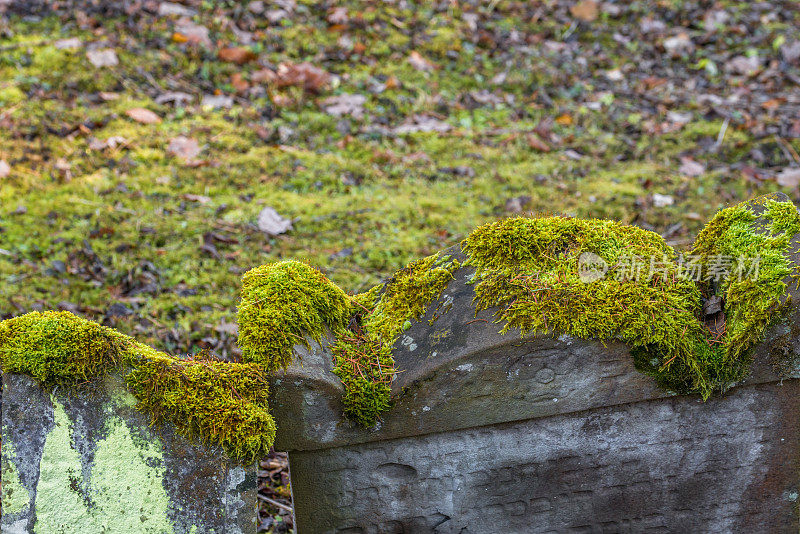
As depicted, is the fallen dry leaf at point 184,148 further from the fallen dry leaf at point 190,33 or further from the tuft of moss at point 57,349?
the tuft of moss at point 57,349

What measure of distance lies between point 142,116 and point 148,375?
4.27 metres

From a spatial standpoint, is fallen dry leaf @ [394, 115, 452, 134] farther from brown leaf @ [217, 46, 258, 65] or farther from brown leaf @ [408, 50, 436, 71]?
brown leaf @ [217, 46, 258, 65]

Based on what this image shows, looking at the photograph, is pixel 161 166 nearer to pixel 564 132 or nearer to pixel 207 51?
pixel 207 51

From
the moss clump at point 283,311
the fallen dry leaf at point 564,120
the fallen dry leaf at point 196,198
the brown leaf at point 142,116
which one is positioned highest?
the moss clump at point 283,311

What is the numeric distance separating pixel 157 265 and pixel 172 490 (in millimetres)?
2618

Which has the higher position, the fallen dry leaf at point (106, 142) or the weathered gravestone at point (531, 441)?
the weathered gravestone at point (531, 441)

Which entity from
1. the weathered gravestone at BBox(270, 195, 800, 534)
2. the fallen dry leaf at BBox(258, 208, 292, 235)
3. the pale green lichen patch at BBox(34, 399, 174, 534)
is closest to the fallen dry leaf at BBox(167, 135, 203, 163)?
the fallen dry leaf at BBox(258, 208, 292, 235)

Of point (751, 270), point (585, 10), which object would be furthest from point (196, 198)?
point (585, 10)

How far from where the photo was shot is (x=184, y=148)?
18.1 feet

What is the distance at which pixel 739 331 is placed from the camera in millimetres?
2244

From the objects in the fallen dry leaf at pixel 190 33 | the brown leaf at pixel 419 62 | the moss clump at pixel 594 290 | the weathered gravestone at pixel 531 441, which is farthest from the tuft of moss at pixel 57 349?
the brown leaf at pixel 419 62

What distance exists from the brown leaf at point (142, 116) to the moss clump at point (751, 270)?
483cm

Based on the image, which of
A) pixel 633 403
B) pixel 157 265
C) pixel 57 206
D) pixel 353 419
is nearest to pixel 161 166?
pixel 57 206

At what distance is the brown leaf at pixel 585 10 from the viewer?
8.05 meters
